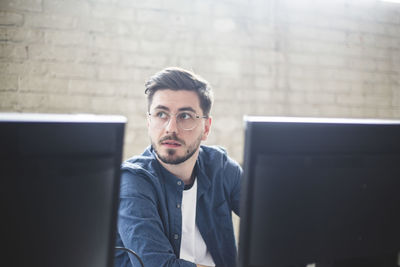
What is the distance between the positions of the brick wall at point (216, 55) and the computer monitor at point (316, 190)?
169cm

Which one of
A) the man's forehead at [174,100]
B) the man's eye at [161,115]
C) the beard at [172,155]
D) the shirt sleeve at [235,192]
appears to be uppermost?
the man's forehead at [174,100]

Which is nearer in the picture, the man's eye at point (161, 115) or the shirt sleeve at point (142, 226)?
the shirt sleeve at point (142, 226)

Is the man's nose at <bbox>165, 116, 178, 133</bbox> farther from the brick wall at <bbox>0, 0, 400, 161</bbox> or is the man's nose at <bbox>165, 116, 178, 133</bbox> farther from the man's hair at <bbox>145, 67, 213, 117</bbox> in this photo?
the brick wall at <bbox>0, 0, 400, 161</bbox>

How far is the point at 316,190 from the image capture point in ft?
2.41

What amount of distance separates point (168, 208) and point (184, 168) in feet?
0.67

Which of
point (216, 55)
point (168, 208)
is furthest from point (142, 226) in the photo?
point (216, 55)

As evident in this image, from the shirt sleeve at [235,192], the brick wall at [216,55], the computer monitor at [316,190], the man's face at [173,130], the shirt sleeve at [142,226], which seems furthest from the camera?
the brick wall at [216,55]

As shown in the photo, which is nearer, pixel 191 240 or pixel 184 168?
pixel 191 240

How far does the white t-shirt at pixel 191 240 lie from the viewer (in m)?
1.37

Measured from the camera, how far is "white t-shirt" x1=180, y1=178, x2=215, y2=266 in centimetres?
137

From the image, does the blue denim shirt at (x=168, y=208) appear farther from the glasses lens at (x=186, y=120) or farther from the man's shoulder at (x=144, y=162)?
the glasses lens at (x=186, y=120)

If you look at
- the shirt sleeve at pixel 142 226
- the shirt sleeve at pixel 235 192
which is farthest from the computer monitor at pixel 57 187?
the shirt sleeve at pixel 235 192

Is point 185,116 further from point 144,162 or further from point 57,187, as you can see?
point 57,187

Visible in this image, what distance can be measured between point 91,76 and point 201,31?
782 millimetres
